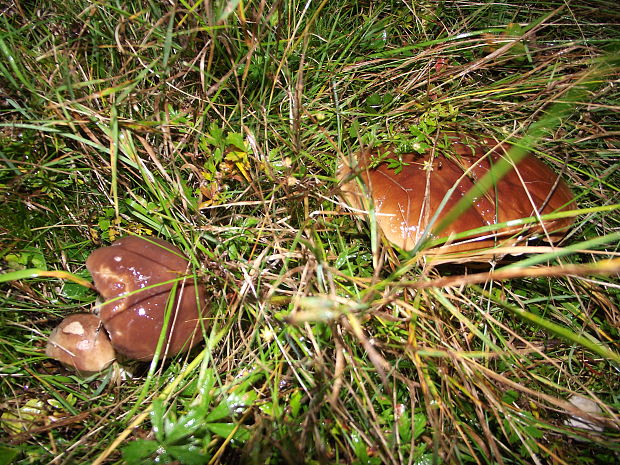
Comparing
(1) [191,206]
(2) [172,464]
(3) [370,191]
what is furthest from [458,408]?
(1) [191,206]

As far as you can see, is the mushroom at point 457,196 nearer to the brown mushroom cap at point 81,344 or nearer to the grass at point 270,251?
the grass at point 270,251

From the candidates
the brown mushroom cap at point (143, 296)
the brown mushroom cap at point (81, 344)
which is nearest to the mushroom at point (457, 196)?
the brown mushroom cap at point (143, 296)

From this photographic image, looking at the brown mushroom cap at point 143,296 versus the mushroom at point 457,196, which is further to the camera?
the mushroom at point 457,196

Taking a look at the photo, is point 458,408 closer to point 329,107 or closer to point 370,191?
point 370,191

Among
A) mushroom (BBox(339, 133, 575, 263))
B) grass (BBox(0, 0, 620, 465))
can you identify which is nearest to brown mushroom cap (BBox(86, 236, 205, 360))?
grass (BBox(0, 0, 620, 465))

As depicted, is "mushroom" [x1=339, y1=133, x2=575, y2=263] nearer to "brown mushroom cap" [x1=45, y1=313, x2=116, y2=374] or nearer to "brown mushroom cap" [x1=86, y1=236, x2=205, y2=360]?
"brown mushroom cap" [x1=86, y1=236, x2=205, y2=360]
